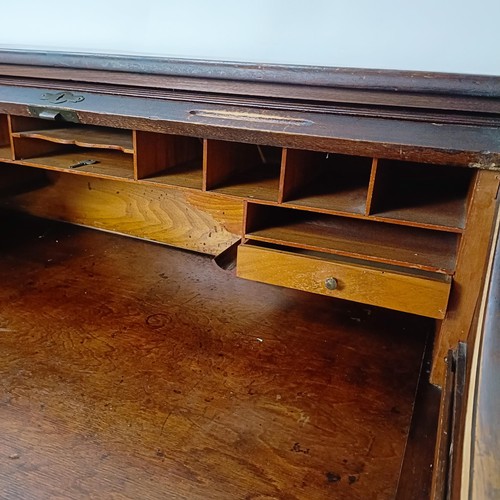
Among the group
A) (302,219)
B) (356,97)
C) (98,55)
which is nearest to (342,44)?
(356,97)

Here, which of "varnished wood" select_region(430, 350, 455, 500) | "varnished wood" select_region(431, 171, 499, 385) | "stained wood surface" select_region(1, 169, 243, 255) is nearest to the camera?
"varnished wood" select_region(430, 350, 455, 500)

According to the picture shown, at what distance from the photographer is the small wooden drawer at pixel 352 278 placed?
818mm

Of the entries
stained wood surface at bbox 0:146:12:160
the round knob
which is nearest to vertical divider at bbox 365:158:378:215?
the round knob

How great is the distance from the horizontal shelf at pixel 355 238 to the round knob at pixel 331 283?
5 cm

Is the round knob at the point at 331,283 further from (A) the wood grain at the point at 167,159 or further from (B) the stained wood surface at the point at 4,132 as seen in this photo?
(B) the stained wood surface at the point at 4,132

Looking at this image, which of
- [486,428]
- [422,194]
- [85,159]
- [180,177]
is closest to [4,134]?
[85,159]

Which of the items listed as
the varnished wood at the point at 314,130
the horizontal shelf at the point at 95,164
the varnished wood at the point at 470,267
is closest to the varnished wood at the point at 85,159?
the horizontal shelf at the point at 95,164

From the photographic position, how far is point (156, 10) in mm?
1223

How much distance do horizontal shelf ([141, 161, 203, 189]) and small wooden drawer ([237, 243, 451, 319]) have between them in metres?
0.15

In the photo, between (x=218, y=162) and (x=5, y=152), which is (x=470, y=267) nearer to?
(x=218, y=162)

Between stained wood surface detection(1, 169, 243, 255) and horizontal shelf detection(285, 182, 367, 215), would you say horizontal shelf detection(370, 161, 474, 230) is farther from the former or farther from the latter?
stained wood surface detection(1, 169, 243, 255)

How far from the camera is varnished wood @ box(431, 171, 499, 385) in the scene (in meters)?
0.74

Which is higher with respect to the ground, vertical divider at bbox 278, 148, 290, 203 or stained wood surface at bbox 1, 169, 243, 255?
vertical divider at bbox 278, 148, 290, 203

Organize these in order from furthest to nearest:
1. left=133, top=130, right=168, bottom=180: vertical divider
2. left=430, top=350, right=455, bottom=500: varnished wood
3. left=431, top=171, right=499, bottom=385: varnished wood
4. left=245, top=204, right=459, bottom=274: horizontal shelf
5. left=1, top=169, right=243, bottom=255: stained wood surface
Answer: left=1, top=169, right=243, bottom=255: stained wood surface → left=133, top=130, right=168, bottom=180: vertical divider → left=245, top=204, right=459, bottom=274: horizontal shelf → left=431, top=171, right=499, bottom=385: varnished wood → left=430, top=350, right=455, bottom=500: varnished wood
